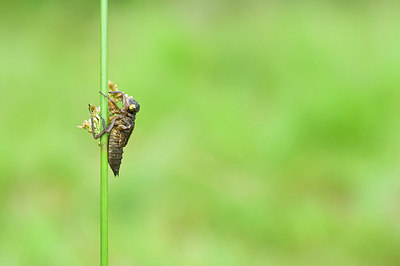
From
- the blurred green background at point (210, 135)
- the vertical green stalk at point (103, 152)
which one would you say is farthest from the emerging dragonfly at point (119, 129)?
the blurred green background at point (210, 135)

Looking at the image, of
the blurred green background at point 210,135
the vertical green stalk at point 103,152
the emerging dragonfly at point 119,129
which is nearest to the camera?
the vertical green stalk at point 103,152

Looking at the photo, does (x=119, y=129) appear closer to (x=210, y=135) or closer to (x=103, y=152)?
(x=103, y=152)

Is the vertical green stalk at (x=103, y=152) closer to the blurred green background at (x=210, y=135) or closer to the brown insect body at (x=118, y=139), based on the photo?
the brown insect body at (x=118, y=139)

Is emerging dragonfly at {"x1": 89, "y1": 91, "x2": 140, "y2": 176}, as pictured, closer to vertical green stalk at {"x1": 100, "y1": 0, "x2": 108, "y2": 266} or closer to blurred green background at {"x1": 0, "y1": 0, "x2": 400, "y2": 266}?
vertical green stalk at {"x1": 100, "y1": 0, "x2": 108, "y2": 266}

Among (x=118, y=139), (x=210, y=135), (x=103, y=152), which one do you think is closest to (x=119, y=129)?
(x=118, y=139)

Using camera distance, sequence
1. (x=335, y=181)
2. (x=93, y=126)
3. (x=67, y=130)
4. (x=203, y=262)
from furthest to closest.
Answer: (x=67, y=130) < (x=335, y=181) < (x=203, y=262) < (x=93, y=126)

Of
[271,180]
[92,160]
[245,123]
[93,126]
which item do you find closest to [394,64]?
[245,123]

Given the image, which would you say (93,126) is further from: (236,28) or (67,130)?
(236,28)

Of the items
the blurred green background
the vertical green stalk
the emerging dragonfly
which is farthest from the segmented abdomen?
the blurred green background
